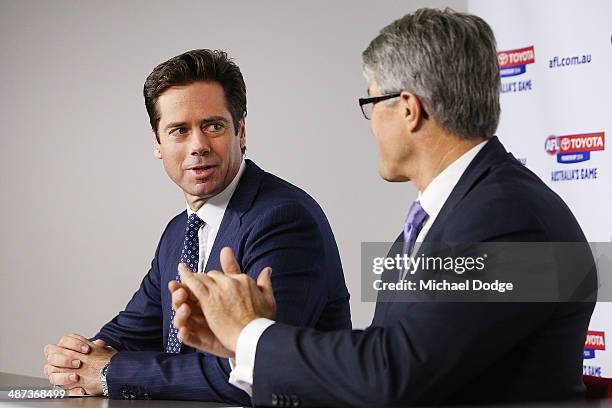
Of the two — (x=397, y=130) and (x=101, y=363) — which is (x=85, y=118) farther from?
(x=397, y=130)

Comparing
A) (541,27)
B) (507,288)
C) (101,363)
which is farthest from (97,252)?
(507,288)

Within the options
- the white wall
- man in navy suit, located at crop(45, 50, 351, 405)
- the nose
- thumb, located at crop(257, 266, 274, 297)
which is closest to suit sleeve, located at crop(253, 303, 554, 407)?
thumb, located at crop(257, 266, 274, 297)

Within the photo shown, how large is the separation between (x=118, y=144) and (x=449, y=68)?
4.23 m

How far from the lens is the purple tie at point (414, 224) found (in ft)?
6.59

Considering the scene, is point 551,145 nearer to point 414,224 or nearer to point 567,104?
point 567,104

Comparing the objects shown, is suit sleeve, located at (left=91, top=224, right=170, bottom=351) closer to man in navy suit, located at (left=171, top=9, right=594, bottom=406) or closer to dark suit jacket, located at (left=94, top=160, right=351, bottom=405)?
dark suit jacket, located at (left=94, top=160, right=351, bottom=405)

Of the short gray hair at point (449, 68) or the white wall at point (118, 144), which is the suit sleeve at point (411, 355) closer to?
the short gray hair at point (449, 68)

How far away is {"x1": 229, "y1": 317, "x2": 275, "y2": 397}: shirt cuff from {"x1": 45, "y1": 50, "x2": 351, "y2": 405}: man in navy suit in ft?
1.71

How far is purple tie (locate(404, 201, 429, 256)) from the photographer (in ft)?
6.59

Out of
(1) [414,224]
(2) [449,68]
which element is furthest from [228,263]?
(2) [449,68]

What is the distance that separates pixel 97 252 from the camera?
19.3 feet

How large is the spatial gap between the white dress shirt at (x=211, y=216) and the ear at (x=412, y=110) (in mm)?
1053

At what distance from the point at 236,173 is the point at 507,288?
1473 mm

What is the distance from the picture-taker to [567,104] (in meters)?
4.27
